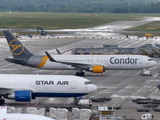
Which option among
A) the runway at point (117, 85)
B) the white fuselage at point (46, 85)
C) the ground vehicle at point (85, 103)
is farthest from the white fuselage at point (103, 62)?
the ground vehicle at point (85, 103)

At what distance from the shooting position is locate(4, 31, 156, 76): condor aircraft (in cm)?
6969

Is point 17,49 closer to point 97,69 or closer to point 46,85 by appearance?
point 97,69

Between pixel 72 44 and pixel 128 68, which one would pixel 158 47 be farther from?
pixel 128 68

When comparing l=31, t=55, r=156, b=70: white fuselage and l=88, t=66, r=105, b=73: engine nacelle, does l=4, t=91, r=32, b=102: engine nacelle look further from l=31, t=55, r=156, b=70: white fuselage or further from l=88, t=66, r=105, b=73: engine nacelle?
l=88, t=66, r=105, b=73: engine nacelle

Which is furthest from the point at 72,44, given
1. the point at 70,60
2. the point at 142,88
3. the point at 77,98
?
the point at 77,98

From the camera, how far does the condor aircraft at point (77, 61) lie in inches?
2744

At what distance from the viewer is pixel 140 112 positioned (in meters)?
45.2

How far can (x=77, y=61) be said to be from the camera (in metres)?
70.6

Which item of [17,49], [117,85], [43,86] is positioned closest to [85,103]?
[43,86]

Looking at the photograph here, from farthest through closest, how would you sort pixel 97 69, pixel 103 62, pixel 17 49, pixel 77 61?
1. pixel 77 61
2. pixel 103 62
3. pixel 97 69
4. pixel 17 49

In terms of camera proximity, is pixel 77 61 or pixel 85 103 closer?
pixel 85 103

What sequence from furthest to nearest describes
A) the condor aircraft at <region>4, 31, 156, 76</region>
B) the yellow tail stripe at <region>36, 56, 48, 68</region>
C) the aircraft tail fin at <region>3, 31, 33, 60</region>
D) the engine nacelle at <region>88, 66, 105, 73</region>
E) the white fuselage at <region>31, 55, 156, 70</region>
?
the white fuselage at <region>31, 55, 156, 70</region> < the yellow tail stripe at <region>36, 56, 48, 68</region> < the condor aircraft at <region>4, 31, 156, 76</region> < the engine nacelle at <region>88, 66, 105, 73</region> < the aircraft tail fin at <region>3, 31, 33, 60</region>

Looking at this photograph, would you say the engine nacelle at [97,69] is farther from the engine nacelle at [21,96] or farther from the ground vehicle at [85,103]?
the engine nacelle at [21,96]

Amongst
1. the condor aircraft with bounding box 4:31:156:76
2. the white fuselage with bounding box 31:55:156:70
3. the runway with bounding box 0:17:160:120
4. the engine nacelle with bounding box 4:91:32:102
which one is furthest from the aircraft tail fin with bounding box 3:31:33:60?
the engine nacelle with bounding box 4:91:32:102
